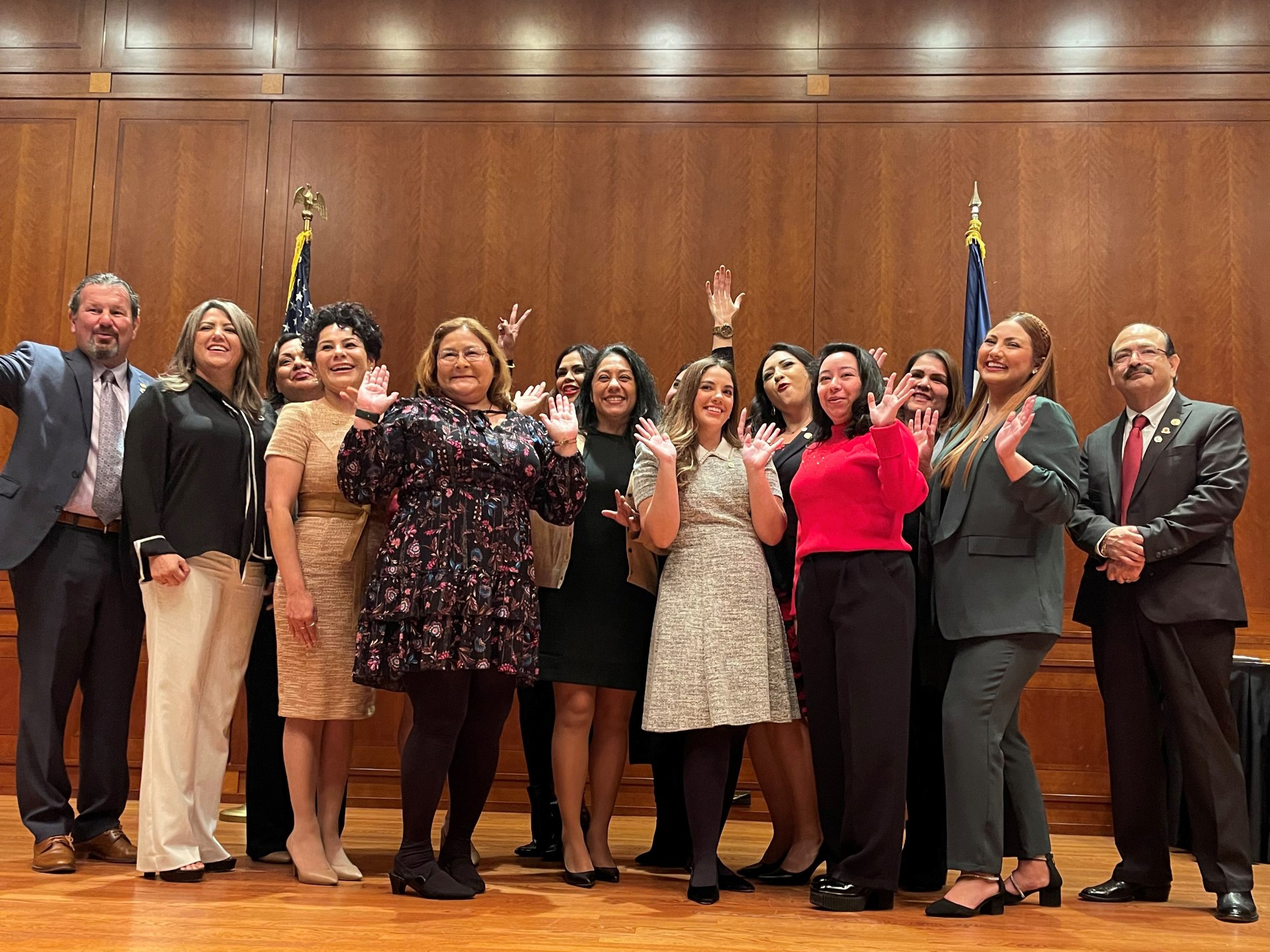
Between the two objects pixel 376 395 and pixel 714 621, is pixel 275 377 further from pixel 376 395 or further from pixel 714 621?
pixel 714 621

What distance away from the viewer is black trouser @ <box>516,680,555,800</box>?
154 inches

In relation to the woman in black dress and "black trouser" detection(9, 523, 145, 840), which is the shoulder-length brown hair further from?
"black trouser" detection(9, 523, 145, 840)

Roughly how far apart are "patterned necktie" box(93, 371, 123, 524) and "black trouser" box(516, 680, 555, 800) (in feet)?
4.60

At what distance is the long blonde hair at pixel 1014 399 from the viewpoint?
3266 millimetres

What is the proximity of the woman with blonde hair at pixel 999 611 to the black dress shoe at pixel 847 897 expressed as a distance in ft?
0.46

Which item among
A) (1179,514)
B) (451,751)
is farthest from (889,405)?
(451,751)

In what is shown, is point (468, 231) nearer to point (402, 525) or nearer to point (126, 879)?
point (402, 525)

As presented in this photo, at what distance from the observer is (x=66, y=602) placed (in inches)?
134

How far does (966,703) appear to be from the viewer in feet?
10.1

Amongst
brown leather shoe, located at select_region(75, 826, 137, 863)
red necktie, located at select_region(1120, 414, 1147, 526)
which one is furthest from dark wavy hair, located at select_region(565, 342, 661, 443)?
brown leather shoe, located at select_region(75, 826, 137, 863)

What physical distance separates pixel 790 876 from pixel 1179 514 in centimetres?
149

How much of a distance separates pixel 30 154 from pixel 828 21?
12.5ft

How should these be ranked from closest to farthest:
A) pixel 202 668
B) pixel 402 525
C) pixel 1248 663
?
pixel 402 525 → pixel 202 668 → pixel 1248 663

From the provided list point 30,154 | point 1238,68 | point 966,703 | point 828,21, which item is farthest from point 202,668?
point 1238,68
